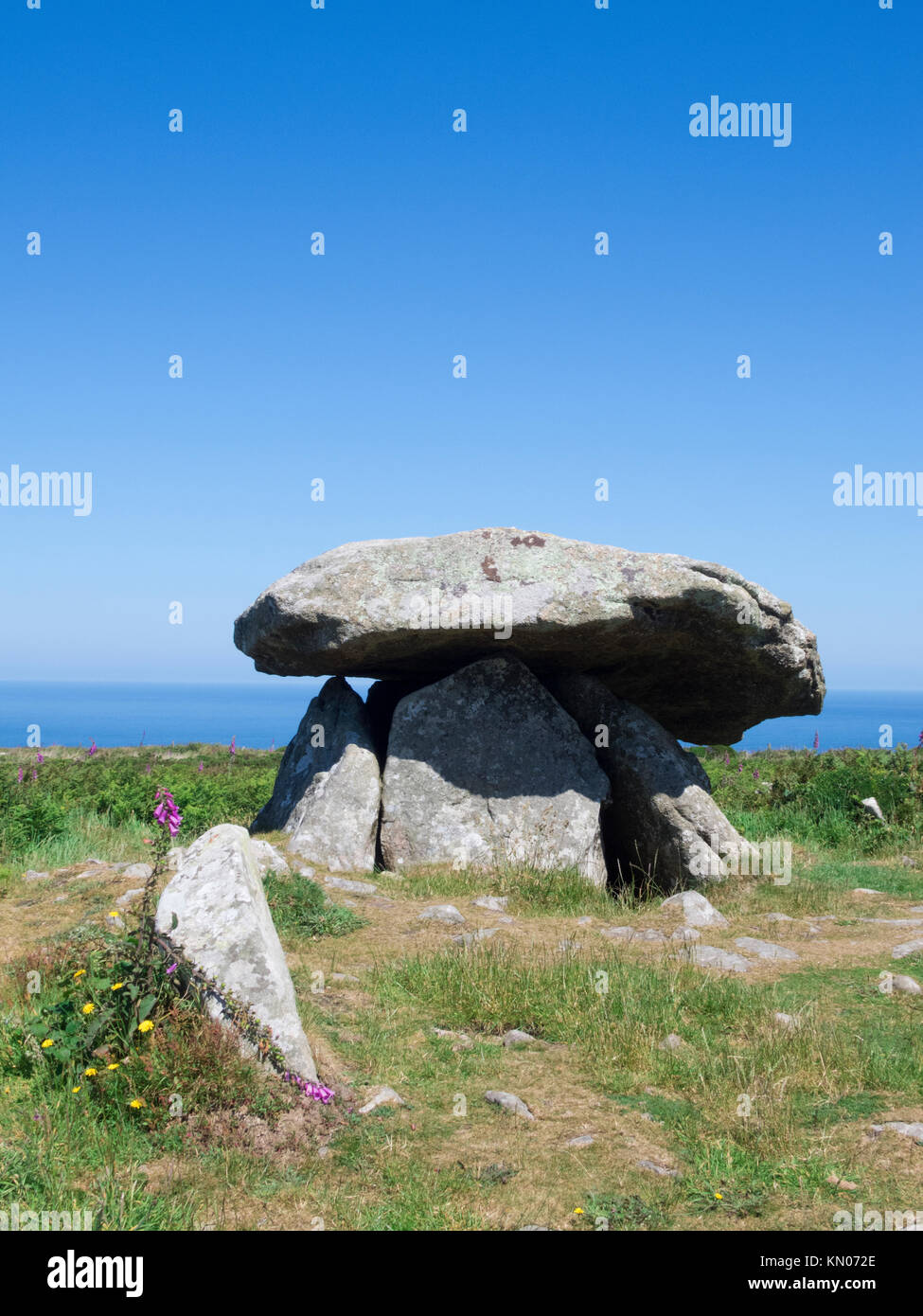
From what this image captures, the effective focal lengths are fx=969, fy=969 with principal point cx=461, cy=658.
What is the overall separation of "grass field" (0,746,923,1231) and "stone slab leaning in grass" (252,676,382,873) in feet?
4.36

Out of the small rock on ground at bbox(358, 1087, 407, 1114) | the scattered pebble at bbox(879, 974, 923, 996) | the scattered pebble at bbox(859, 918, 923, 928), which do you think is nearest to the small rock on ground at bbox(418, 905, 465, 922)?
the small rock on ground at bbox(358, 1087, 407, 1114)

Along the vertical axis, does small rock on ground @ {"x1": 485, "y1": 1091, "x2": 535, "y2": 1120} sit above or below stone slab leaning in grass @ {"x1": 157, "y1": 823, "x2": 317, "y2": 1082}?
below

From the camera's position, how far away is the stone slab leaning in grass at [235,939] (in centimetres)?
520

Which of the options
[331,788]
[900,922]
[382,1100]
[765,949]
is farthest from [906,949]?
[331,788]

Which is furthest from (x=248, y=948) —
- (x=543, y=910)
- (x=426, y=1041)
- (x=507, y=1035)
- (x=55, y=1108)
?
(x=543, y=910)

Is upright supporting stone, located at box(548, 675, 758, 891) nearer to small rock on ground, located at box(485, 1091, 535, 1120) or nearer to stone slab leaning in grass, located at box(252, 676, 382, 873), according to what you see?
stone slab leaning in grass, located at box(252, 676, 382, 873)

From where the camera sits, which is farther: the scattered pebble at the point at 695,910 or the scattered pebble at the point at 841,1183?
the scattered pebble at the point at 695,910

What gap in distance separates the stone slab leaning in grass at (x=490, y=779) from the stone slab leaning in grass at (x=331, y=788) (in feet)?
0.88

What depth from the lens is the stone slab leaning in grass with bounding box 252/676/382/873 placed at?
11.1 metres

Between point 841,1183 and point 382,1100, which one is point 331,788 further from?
point 841,1183
